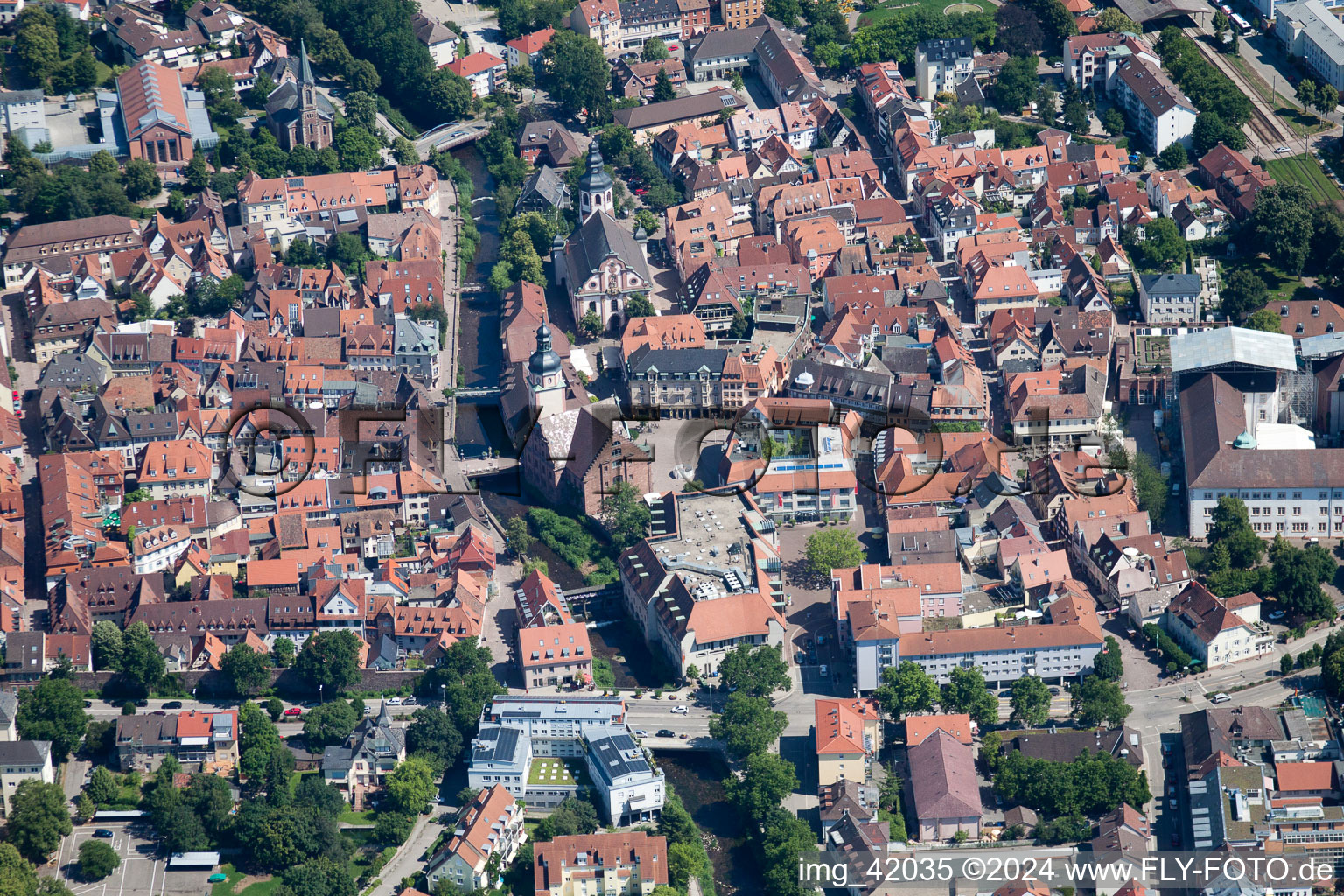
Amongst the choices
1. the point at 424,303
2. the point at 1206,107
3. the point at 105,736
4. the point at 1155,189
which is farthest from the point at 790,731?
the point at 1206,107

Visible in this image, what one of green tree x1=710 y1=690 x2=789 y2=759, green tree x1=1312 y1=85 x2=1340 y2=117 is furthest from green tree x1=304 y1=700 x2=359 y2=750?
green tree x1=1312 y1=85 x2=1340 y2=117

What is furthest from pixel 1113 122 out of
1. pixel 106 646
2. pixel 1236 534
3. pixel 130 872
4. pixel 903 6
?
pixel 130 872

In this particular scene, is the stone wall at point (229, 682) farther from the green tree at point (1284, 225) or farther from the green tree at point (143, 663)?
the green tree at point (1284, 225)

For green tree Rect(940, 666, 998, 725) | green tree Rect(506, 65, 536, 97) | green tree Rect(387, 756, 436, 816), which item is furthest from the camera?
green tree Rect(506, 65, 536, 97)

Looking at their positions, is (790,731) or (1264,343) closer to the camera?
(790,731)

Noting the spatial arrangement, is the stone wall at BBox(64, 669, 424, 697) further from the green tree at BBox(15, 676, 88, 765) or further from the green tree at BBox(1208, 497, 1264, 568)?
the green tree at BBox(1208, 497, 1264, 568)

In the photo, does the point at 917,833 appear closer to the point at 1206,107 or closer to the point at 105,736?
the point at 105,736
